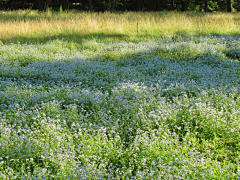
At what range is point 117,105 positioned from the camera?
505 centimetres

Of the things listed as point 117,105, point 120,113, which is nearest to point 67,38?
point 117,105

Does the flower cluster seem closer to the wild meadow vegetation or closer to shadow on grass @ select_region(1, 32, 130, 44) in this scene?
the wild meadow vegetation

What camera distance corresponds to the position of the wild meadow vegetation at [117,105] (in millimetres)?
3150

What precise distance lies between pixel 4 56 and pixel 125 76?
5170 mm

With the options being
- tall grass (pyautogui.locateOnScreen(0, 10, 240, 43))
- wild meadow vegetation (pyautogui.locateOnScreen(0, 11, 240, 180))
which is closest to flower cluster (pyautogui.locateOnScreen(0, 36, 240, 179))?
wild meadow vegetation (pyautogui.locateOnScreen(0, 11, 240, 180))

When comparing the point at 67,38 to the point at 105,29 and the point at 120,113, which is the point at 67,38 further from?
the point at 120,113

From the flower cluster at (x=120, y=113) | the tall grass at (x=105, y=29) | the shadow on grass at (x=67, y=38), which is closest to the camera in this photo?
the flower cluster at (x=120, y=113)

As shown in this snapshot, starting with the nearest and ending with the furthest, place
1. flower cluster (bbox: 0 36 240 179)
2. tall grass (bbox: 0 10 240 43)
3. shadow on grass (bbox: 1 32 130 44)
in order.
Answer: flower cluster (bbox: 0 36 240 179) → shadow on grass (bbox: 1 32 130 44) → tall grass (bbox: 0 10 240 43)

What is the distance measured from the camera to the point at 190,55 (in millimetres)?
9102

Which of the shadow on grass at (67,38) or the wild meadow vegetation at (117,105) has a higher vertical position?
the shadow on grass at (67,38)

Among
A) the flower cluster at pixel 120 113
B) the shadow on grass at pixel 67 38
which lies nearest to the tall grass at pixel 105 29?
the shadow on grass at pixel 67 38

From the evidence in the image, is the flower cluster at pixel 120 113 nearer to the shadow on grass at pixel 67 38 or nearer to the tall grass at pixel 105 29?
the shadow on grass at pixel 67 38

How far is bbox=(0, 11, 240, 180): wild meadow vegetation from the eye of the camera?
315 centimetres

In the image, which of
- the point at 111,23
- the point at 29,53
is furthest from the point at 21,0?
the point at 29,53
